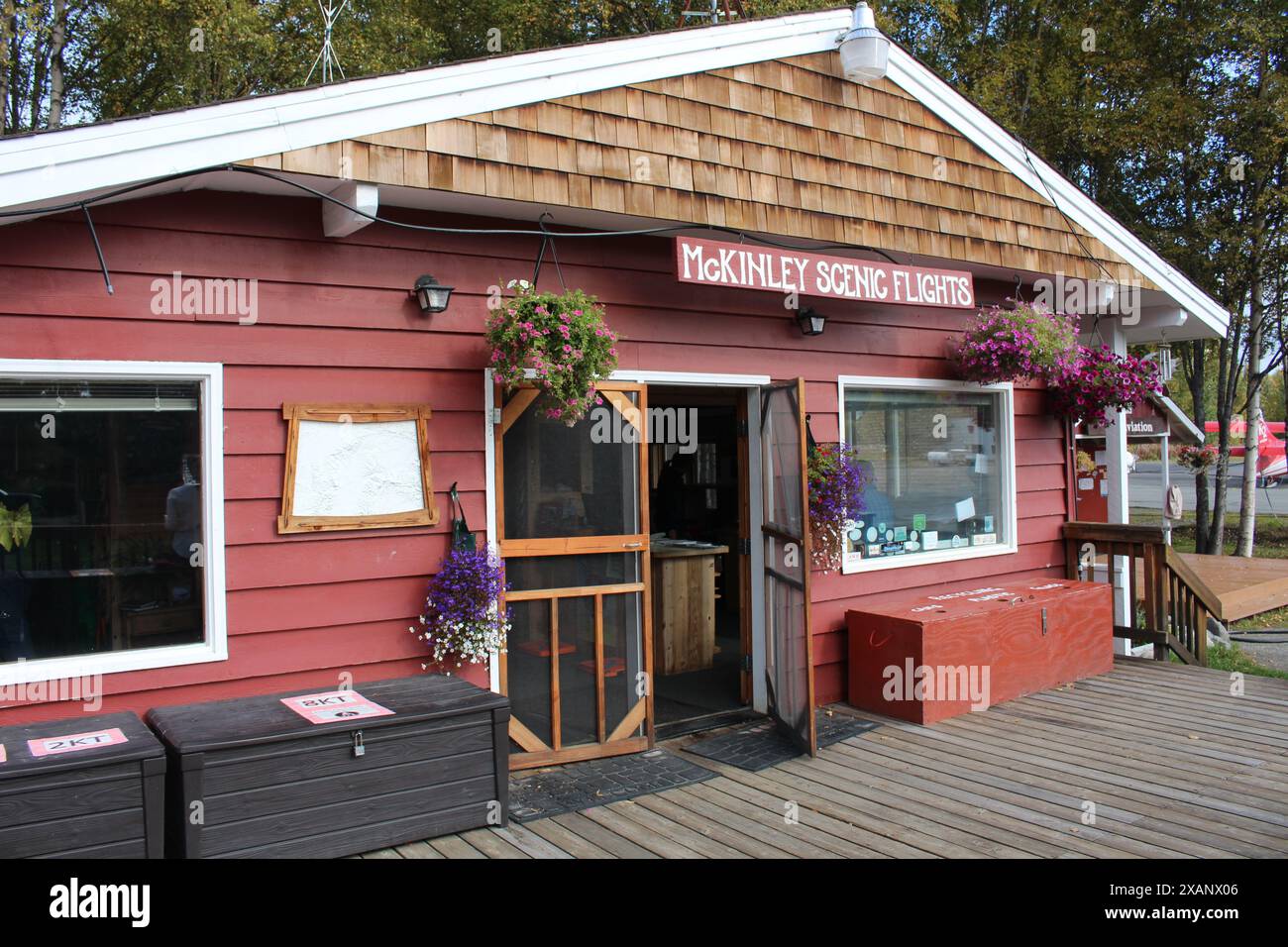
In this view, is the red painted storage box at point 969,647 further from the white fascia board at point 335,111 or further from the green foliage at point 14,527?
the green foliage at point 14,527

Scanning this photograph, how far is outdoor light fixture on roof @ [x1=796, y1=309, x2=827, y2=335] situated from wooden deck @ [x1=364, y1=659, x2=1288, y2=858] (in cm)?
232

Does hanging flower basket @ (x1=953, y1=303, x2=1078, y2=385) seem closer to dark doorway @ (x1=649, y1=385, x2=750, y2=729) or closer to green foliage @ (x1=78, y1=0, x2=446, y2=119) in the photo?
dark doorway @ (x1=649, y1=385, x2=750, y2=729)

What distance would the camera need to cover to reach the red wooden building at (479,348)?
3697 mm

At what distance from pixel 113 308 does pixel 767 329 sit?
135 inches

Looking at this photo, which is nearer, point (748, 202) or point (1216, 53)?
point (748, 202)

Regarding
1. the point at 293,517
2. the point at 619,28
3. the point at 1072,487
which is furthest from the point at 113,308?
the point at 619,28

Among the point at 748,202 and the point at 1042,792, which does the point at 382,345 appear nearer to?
the point at 748,202

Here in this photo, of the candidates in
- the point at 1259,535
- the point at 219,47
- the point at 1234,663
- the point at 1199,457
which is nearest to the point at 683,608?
the point at 1234,663

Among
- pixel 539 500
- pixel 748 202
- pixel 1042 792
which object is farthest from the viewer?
pixel 748 202

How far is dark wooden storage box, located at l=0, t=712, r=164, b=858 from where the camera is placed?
2945 millimetres

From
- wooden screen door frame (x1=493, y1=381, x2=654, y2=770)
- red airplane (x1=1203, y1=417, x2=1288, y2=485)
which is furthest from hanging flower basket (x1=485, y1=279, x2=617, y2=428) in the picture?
red airplane (x1=1203, y1=417, x2=1288, y2=485)

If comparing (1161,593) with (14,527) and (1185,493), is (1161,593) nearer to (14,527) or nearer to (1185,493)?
(14,527)

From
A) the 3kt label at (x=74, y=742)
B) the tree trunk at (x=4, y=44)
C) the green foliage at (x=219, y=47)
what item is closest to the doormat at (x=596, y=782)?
the 3kt label at (x=74, y=742)

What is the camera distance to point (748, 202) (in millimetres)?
5238
